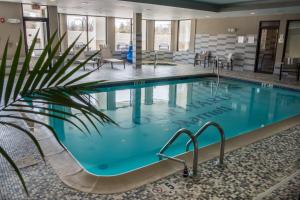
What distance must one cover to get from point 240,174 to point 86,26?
11456 millimetres

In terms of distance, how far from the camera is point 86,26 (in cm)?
1256

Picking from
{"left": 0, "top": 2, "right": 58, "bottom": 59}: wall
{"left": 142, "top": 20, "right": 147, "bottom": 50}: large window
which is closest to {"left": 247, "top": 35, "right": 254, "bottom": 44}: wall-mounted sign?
{"left": 142, "top": 20, "right": 147, "bottom": 50}: large window

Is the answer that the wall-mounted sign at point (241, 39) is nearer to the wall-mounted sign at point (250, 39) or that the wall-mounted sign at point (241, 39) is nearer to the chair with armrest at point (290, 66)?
the wall-mounted sign at point (250, 39)

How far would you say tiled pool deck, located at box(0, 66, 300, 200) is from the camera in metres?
2.26

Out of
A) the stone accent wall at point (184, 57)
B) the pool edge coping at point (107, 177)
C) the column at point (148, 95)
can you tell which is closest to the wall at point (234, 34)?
the stone accent wall at point (184, 57)

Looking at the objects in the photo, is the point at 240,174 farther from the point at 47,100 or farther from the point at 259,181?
the point at 47,100

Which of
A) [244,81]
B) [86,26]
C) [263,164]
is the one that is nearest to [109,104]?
[263,164]

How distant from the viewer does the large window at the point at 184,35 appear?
1395 centimetres

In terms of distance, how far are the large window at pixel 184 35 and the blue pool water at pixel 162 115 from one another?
4.64 m

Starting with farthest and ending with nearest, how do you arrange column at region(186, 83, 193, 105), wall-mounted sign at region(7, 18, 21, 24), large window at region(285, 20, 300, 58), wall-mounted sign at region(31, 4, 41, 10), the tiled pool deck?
large window at region(285, 20, 300, 58), wall-mounted sign at region(31, 4, 41, 10), wall-mounted sign at region(7, 18, 21, 24), column at region(186, 83, 193, 105), the tiled pool deck

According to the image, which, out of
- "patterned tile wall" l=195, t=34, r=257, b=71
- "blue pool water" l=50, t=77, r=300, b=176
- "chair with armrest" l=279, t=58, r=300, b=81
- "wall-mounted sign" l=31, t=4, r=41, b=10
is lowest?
"blue pool water" l=50, t=77, r=300, b=176

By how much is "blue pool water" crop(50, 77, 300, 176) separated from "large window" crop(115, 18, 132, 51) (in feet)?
16.8

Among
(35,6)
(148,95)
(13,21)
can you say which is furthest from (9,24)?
(148,95)

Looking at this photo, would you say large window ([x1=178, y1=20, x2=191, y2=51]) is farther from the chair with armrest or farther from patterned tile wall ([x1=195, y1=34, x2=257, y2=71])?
the chair with armrest
